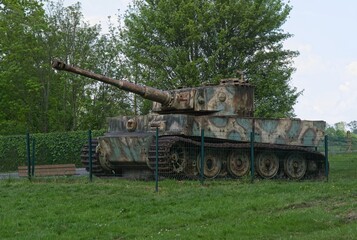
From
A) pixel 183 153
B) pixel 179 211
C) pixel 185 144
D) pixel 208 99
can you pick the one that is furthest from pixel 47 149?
pixel 179 211

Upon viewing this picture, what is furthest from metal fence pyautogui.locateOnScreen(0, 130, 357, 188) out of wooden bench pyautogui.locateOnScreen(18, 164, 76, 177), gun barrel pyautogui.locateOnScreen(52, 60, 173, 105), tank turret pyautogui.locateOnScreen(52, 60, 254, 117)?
wooden bench pyautogui.locateOnScreen(18, 164, 76, 177)

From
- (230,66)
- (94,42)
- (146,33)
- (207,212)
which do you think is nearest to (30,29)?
(94,42)

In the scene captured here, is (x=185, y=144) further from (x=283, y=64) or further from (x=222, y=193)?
(x=283, y=64)

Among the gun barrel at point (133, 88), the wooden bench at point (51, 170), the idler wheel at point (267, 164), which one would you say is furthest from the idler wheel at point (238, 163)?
the wooden bench at point (51, 170)

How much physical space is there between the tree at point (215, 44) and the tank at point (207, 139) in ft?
33.7

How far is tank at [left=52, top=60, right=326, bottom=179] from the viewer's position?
2069 cm

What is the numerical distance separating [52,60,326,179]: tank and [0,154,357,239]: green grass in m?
2.08

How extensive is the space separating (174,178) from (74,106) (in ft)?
72.9

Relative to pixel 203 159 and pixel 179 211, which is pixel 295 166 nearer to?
pixel 203 159

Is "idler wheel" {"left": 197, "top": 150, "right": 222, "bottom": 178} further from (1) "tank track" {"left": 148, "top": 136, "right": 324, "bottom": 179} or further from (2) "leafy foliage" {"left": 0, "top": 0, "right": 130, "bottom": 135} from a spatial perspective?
(2) "leafy foliage" {"left": 0, "top": 0, "right": 130, "bottom": 135}

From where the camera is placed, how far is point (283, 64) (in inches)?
1431

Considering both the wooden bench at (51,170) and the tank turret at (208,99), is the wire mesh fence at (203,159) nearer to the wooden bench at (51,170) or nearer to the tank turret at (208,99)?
the tank turret at (208,99)

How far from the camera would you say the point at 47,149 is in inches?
1341

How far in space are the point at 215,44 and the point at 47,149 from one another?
9.66m
